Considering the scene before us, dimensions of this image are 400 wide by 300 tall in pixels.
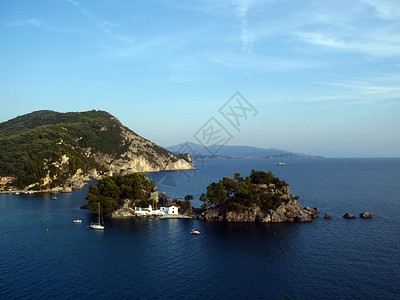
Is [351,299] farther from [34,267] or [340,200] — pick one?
[340,200]

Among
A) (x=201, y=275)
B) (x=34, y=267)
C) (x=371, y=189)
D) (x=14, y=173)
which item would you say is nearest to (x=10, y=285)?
(x=34, y=267)

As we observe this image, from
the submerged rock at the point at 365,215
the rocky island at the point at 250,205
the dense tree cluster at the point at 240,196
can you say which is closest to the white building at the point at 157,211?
the rocky island at the point at 250,205

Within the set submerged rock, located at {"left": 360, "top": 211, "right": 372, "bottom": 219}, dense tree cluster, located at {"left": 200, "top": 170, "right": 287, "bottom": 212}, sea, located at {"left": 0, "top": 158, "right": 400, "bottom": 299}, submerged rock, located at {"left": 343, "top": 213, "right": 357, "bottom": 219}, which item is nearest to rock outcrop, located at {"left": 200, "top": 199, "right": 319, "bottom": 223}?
dense tree cluster, located at {"left": 200, "top": 170, "right": 287, "bottom": 212}

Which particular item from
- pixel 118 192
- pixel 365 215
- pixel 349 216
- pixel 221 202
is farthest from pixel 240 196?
pixel 118 192

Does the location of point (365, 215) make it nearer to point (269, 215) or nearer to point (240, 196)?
point (269, 215)

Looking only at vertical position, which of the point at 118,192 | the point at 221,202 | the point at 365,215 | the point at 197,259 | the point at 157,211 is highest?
the point at 118,192

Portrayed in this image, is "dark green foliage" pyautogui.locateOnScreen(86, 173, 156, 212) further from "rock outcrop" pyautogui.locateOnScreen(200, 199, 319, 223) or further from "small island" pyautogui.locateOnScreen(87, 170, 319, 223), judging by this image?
"rock outcrop" pyautogui.locateOnScreen(200, 199, 319, 223)

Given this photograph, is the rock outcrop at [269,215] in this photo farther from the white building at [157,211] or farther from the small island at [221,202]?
the white building at [157,211]
